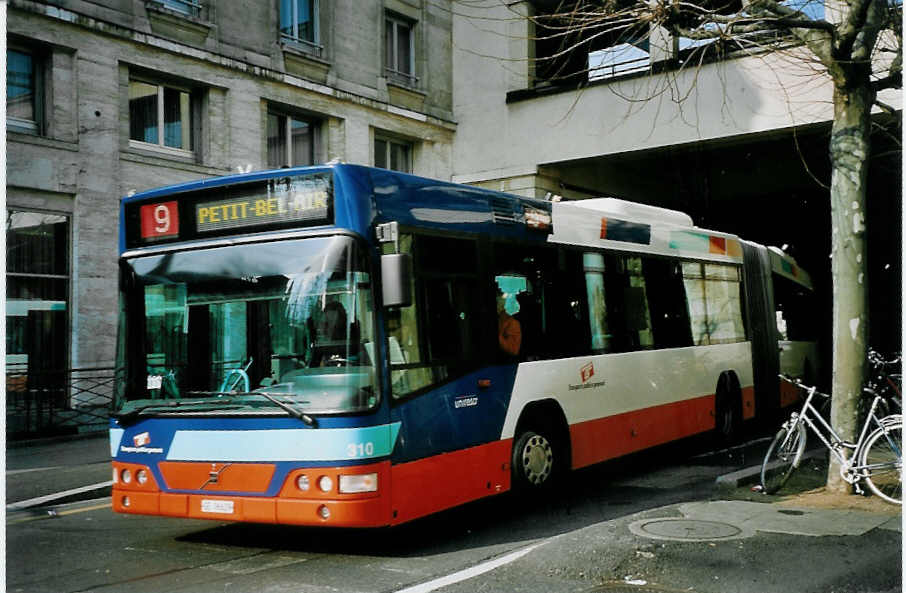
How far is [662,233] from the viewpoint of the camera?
11875 millimetres

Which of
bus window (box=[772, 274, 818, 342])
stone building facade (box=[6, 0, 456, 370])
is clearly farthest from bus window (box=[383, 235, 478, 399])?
stone building facade (box=[6, 0, 456, 370])

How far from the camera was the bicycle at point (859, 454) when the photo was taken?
8602mm

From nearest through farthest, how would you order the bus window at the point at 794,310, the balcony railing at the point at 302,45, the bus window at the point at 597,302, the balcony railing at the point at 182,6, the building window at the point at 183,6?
the bus window at the point at 597,302 < the bus window at the point at 794,310 < the balcony railing at the point at 182,6 < the building window at the point at 183,6 < the balcony railing at the point at 302,45

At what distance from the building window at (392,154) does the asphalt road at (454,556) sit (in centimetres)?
1630

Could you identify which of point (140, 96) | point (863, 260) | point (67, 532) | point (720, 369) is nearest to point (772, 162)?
point (720, 369)

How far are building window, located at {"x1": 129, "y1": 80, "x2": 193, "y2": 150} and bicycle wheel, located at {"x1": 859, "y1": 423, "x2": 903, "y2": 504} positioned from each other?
1472 centimetres

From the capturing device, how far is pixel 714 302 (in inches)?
516

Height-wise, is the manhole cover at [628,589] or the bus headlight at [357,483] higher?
the bus headlight at [357,483]

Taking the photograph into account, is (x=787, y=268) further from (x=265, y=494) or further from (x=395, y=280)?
(x=265, y=494)

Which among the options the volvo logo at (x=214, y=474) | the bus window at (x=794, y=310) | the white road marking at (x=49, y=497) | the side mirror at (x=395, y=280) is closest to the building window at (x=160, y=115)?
the white road marking at (x=49, y=497)

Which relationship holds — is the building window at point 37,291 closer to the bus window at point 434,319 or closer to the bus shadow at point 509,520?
the bus shadow at point 509,520

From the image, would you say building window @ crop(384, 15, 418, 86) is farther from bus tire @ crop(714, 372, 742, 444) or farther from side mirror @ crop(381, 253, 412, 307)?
side mirror @ crop(381, 253, 412, 307)

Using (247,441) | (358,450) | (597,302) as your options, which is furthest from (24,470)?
(597,302)

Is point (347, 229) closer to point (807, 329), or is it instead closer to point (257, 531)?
point (257, 531)
